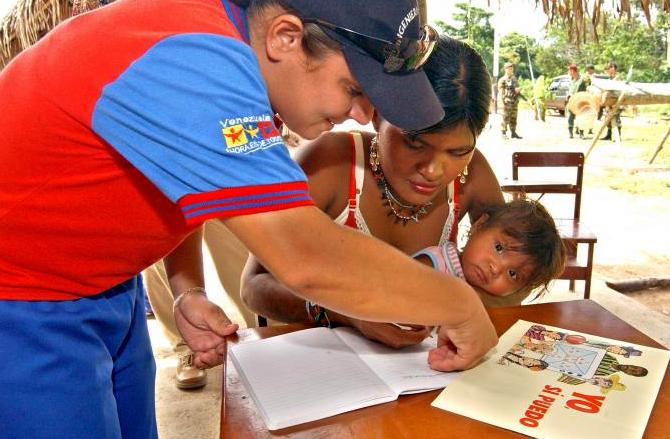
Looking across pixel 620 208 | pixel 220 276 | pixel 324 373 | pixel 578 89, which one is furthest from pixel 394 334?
pixel 578 89

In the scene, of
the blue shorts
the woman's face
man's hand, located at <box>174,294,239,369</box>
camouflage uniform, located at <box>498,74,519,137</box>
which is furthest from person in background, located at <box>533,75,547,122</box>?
the blue shorts

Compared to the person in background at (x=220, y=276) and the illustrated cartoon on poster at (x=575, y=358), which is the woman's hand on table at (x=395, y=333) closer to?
the illustrated cartoon on poster at (x=575, y=358)

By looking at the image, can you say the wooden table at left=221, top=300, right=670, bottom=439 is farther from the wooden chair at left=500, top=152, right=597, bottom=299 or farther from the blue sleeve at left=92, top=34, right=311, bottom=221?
the wooden chair at left=500, top=152, right=597, bottom=299

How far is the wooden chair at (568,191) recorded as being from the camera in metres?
3.08

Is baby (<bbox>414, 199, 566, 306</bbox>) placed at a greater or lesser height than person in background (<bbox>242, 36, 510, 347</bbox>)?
lesser

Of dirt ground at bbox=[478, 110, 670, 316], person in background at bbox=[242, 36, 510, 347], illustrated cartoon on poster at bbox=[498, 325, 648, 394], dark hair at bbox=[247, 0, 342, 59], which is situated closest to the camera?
dark hair at bbox=[247, 0, 342, 59]

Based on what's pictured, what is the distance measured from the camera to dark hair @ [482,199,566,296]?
1616mm

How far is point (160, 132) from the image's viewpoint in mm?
625

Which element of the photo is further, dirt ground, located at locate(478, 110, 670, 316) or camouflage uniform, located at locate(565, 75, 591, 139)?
camouflage uniform, located at locate(565, 75, 591, 139)

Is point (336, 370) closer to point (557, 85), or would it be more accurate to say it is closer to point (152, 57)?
point (152, 57)

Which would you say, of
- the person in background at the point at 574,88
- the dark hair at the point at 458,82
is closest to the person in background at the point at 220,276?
the dark hair at the point at 458,82

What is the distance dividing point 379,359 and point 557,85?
52.6 feet

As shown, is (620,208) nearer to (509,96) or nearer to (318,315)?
(509,96)

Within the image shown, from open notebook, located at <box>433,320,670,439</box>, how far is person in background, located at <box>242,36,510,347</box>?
0.91 feet
